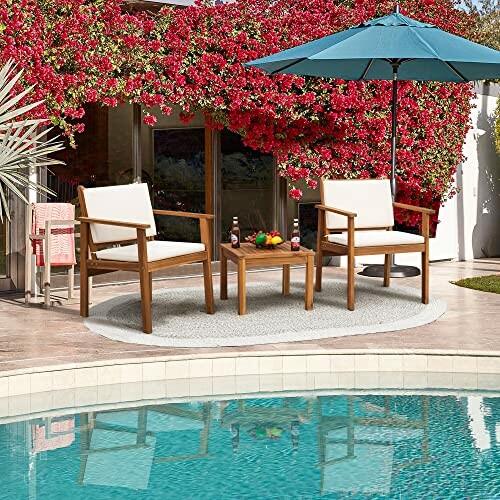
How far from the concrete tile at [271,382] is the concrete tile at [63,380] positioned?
3.66ft

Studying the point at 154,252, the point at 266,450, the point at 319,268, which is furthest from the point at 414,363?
the point at 319,268

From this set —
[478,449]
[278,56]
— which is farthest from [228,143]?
[478,449]

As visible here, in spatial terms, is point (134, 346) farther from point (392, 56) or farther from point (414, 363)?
point (392, 56)

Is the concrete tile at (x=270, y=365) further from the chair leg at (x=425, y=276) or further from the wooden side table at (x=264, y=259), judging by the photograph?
the chair leg at (x=425, y=276)

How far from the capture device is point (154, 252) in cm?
709

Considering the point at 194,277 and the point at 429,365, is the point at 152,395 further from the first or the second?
the point at 194,277

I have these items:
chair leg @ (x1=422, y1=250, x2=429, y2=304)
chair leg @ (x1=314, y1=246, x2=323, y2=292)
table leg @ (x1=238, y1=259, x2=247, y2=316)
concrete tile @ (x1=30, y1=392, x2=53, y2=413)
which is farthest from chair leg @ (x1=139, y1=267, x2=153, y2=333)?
chair leg @ (x1=422, y1=250, x2=429, y2=304)

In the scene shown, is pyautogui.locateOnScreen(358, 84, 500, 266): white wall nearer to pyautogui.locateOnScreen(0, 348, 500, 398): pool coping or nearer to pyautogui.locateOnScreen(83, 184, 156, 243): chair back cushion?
pyautogui.locateOnScreen(83, 184, 156, 243): chair back cushion

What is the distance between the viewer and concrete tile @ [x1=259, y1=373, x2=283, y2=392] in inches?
229

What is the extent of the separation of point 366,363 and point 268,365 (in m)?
0.62

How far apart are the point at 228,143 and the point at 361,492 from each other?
6.99m

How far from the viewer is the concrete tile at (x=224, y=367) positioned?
5902 mm

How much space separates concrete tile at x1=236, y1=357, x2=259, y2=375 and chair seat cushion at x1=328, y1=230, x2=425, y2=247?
233cm

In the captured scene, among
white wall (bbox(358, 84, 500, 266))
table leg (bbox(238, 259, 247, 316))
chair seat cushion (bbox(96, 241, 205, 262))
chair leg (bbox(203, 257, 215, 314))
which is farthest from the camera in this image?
white wall (bbox(358, 84, 500, 266))
